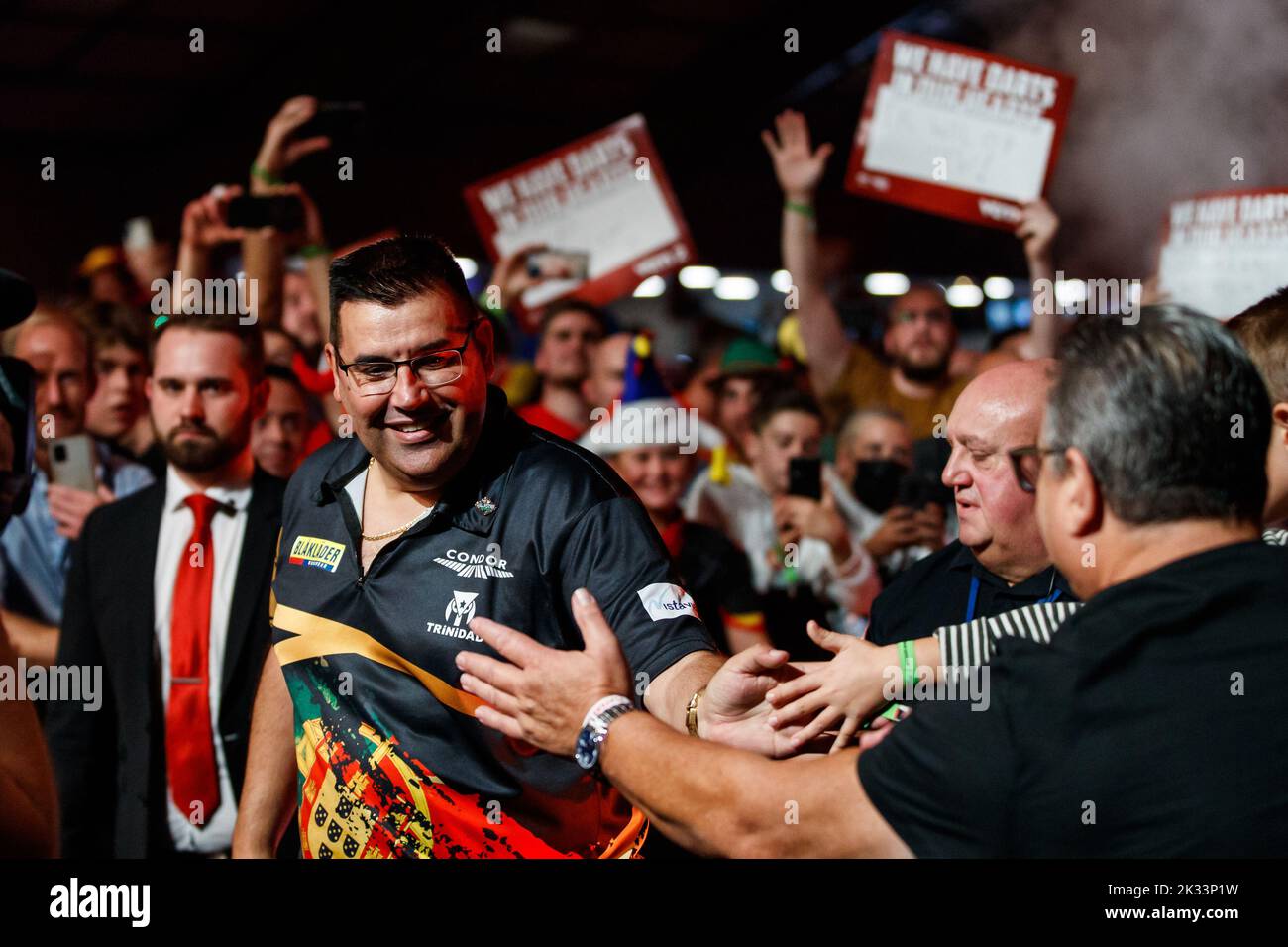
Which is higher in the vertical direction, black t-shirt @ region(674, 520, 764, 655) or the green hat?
the green hat

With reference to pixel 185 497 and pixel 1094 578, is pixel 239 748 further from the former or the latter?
pixel 1094 578

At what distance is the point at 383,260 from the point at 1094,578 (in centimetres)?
157

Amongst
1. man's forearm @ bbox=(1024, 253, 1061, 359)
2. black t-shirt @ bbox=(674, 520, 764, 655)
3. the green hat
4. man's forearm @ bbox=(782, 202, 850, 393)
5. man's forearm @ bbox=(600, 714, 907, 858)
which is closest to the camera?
man's forearm @ bbox=(600, 714, 907, 858)

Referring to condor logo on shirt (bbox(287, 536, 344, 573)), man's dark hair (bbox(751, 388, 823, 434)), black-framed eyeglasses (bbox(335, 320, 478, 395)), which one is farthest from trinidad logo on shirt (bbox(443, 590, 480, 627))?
man's dark hair (bbox(751, 388, 823, 434))

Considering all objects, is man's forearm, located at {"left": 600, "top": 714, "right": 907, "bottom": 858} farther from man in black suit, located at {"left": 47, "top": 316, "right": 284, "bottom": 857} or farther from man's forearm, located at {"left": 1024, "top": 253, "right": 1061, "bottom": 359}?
man's forearm, located at {"left": 1024, "top": 253, "right": 1061, "bottom": 359}

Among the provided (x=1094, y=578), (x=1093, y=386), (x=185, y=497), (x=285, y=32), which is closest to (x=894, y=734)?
(x=1094, y=578)

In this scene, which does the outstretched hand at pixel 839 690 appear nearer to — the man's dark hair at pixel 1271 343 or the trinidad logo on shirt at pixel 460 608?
the trinidad logo on shirt at pixel 460 608

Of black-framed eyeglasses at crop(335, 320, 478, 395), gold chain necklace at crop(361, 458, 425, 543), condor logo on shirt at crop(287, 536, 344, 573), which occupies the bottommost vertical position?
condor logo on shirt at crop(287, 536, 344, 573)

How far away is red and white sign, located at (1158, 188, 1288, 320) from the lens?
5051 mm

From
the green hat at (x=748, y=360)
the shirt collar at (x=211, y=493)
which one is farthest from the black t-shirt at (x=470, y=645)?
the green hat at (x=748, y=360)

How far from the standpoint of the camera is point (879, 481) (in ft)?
16.6

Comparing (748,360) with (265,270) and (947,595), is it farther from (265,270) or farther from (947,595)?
(947,595)

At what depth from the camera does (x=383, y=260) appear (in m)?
2.72
